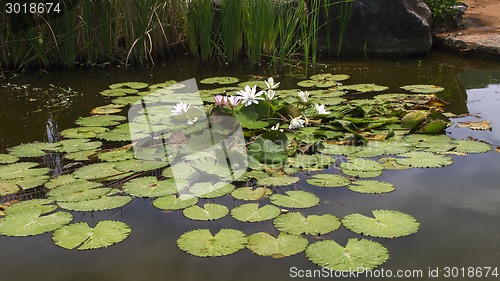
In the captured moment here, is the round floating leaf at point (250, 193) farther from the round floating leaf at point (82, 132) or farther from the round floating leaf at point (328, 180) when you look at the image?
the round floating leaf at point (82, 132)

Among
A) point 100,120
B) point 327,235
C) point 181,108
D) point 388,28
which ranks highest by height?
point 388,28

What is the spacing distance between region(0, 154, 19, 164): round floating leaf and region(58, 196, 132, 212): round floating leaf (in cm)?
58

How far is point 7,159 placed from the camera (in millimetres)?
2619

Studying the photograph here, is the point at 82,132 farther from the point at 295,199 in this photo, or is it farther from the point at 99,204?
the point at 295,199

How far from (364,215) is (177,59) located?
3202 mm

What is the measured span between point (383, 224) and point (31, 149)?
1.66 metres

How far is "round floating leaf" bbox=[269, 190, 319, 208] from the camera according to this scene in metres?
2.10

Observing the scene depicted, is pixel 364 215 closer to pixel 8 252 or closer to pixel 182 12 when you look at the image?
pixel 8 252

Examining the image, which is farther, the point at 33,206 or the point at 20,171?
the point at 20,171

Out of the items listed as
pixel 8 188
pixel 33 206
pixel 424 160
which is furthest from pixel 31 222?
pixel 424 160

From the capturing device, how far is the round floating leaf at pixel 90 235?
74.0 inches

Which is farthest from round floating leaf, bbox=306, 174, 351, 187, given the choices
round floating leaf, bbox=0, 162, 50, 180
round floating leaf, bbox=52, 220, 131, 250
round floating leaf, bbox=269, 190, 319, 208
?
round floating leaf, bbox=0, 162, 50, 180

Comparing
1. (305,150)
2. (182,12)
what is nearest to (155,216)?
(305,150)

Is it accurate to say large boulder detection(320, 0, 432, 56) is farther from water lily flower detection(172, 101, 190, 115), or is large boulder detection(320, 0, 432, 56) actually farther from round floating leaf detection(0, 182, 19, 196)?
round floating leaf detection(0, 182, 19, 196)
